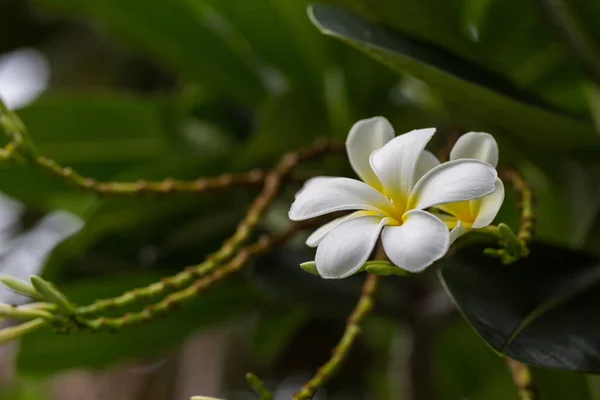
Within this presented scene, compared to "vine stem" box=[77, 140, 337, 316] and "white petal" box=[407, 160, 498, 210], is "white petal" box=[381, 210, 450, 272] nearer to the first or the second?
"white petal" box=[407, 160, 498, 210]

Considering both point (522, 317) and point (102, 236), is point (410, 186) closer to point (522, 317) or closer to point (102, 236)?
point (522, 317)

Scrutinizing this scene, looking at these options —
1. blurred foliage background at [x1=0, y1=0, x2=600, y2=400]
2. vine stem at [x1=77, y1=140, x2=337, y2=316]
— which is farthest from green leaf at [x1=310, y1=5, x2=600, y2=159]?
vine stem at [x1=77, y1=140, x2=337, y2=316]

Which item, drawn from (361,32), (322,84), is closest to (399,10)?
(361,32)

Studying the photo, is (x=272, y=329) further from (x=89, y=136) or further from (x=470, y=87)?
(x=470, y=87)

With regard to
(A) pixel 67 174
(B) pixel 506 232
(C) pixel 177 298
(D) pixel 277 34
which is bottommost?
(B) pixel 506 232

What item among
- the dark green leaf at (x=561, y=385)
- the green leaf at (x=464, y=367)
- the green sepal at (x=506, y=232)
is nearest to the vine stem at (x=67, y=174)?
the green sepal at (x=506, y=232)

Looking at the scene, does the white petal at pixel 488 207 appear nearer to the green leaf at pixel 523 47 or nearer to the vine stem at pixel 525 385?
the vine stem at pixel 525 385

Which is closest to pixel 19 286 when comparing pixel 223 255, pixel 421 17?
pixel 223 255
